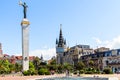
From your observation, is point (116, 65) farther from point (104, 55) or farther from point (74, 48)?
point (74, 48)

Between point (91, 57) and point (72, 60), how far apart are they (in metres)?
22.5

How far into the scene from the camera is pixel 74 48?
144 meters

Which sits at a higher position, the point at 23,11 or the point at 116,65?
the point at 23,11

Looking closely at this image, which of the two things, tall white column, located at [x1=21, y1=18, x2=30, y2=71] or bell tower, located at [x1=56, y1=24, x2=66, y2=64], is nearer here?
tall white column, located at [x1=21, y1=18, x2=30, y2=71]

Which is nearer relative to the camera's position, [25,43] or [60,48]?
[25,43]

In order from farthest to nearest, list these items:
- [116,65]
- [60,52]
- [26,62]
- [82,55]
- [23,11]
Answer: [60,52], [82,55], [116,65], [23,11], [26,62]

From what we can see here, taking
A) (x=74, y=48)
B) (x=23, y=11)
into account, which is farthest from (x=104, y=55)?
(x=23, y=11)

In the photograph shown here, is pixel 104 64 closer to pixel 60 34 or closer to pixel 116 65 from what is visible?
pixel 116 65

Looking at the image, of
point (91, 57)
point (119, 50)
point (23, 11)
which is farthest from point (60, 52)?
point (23, 11)

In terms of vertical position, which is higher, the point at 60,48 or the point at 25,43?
the point at 60,48

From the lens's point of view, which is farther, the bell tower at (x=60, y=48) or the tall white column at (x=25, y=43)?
the bell tower at (x=60, y=48)

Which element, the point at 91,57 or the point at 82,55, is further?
the point at 82,55

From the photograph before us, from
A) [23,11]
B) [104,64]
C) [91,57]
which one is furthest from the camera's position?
[91,57]

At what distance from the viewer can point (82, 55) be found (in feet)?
446
